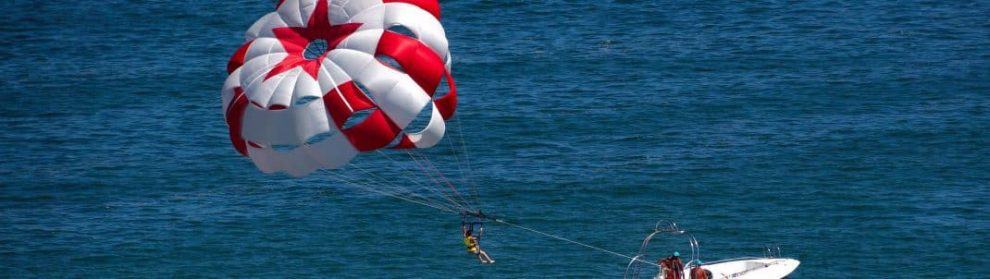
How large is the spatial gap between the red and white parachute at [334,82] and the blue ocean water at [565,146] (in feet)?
83.4

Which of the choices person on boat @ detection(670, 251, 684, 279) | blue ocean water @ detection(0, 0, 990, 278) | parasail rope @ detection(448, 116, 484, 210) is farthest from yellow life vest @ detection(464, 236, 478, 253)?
parasail rope @ detection(448, 116, 484, 210)

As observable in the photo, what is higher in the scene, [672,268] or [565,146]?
[672,268]

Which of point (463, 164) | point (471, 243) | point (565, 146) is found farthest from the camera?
point (565, 146)

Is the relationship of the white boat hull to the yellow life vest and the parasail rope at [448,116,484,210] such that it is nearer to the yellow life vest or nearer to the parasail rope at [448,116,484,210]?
the yellow life vest

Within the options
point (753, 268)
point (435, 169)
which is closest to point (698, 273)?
point (753, 268)

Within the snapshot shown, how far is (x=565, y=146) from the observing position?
10319 centimetres

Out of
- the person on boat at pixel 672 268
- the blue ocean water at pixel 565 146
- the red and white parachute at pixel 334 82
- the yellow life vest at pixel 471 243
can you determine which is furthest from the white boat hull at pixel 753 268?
the blue ocean water at pixel 565 146

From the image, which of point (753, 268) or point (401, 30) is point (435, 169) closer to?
point (401, 30)

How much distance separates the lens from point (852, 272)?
8319cm

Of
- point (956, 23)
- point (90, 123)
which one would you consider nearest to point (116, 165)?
point (90, 123)

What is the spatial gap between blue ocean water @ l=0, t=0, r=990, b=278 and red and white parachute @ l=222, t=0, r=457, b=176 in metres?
25.4

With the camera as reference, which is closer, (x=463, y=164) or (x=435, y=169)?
(x=435, y=169)

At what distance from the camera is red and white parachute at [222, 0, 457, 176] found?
5753 centimetres

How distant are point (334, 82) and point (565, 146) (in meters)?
46.6
